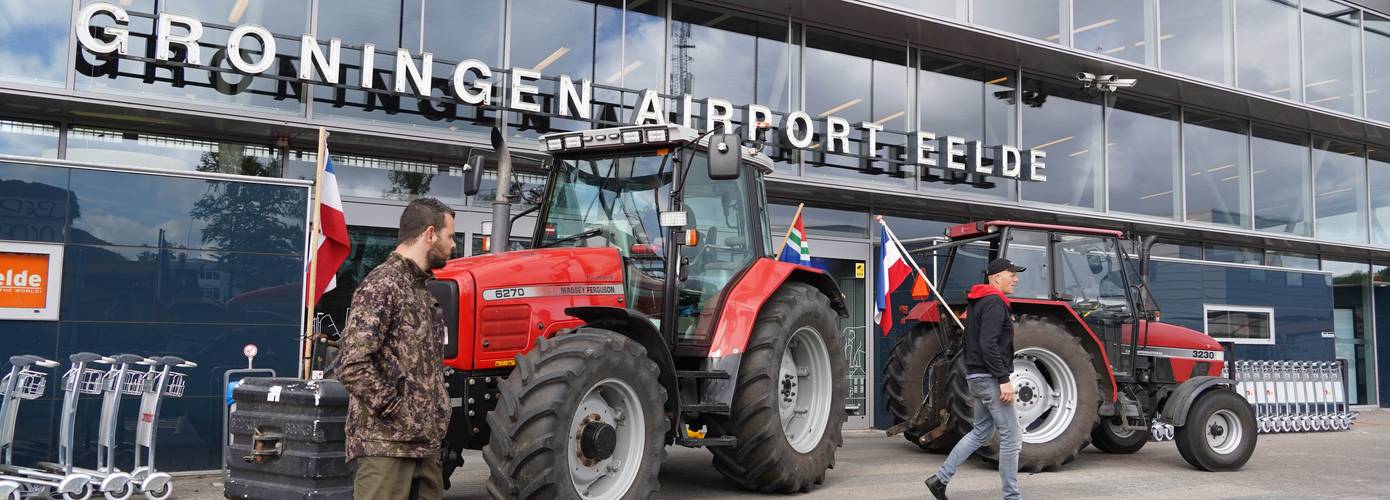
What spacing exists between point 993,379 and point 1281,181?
13623 mm

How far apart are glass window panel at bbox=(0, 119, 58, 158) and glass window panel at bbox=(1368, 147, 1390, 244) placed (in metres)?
20.4

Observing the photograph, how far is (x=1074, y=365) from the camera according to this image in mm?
8945

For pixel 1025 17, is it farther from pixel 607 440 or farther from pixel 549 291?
pixel 607 440

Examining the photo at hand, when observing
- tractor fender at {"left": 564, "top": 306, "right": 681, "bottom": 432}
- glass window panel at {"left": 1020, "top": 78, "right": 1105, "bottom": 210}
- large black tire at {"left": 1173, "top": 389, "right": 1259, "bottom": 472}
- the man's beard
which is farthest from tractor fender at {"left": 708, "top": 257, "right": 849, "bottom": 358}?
glass window panel at {"left": 1020, "top": 78, "right": 1105, "bottom": 210}

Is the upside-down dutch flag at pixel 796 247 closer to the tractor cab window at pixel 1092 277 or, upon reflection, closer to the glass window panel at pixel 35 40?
the tractor cab window at pixel 1092 277

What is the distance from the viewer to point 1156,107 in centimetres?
1616

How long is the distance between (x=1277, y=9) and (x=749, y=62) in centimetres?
1038

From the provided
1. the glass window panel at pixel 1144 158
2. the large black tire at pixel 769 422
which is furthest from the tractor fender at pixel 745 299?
the glass window panel at pixel 1144 158

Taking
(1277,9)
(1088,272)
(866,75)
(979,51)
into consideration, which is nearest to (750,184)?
(1088,272)

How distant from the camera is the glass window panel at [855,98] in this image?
13.2 meters

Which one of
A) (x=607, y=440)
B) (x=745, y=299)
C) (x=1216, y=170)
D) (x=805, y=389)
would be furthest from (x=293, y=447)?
(x=1216, y=170)

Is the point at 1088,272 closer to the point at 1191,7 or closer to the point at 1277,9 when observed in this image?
the point at 1191,7

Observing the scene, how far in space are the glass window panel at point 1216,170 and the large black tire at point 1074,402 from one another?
8559mm

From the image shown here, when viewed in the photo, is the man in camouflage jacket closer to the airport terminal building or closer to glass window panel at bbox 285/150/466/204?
the airport terminal building
